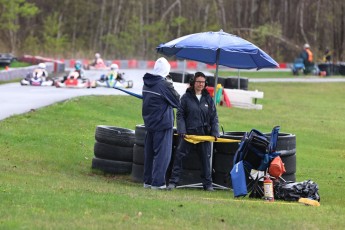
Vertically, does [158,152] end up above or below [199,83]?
below

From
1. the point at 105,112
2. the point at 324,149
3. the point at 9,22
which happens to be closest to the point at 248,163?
the point at 324,149

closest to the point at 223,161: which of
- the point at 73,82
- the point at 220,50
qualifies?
the point at 220,50

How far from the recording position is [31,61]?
52875 mm

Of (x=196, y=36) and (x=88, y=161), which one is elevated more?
(x=196, y=36)

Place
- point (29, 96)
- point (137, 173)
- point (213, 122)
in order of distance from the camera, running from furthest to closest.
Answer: point (29, 96), point (137, 173), point (213, 122)

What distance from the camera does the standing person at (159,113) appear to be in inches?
513

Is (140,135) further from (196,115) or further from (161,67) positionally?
(161,67)

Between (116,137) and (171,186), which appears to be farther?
(116,137)

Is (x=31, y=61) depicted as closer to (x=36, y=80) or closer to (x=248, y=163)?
(x=36, y=80)

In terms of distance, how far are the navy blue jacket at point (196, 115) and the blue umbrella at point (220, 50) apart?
1.05 meters

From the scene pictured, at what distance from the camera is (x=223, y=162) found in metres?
13.8

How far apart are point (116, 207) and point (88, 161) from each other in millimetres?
6382

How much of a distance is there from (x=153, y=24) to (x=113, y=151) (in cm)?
6697

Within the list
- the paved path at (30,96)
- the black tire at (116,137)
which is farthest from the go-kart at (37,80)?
the black tire at (116,137)
